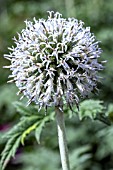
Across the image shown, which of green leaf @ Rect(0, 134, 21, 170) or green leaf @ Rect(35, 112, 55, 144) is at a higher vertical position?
green leaf @ Rect(35, 112, 55, 144)

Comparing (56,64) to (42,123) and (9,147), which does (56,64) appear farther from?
(9,147)

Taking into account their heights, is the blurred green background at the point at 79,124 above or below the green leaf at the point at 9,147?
above

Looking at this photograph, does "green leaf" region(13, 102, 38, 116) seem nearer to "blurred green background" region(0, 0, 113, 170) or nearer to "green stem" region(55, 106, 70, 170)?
"green stem" region(55, 106, 70, 170)

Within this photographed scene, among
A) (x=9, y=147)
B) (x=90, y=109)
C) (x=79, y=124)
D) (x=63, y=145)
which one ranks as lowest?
(x=63, y=145)

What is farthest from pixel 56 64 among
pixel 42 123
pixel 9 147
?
pixel 9 147

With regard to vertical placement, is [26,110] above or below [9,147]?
above

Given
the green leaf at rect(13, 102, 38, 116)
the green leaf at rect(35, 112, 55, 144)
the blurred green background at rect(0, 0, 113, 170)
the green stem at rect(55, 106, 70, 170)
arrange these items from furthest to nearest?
the blurred green background at rect(0, 0, 113, 170) → the green leaf at rect(13, 102, 38, 116) → the green leaf at rect(35, 112, 55, 144) → the green stem at rect(55, 106, 70, 170)

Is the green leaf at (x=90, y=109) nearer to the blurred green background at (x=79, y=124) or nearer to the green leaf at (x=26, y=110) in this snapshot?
the green leaf at (x=26, y=110)

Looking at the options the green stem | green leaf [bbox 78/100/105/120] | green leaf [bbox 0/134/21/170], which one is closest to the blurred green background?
green leaf [bbox 78/100/105/120]

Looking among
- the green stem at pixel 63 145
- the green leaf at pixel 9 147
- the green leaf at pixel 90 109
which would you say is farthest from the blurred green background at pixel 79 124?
the green stem at pixel 63 145

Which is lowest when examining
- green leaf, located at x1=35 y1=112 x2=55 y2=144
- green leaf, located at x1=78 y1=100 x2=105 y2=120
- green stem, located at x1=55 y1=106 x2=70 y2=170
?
green stem, located at x1=55 y1=106 x2=70 y2=170
